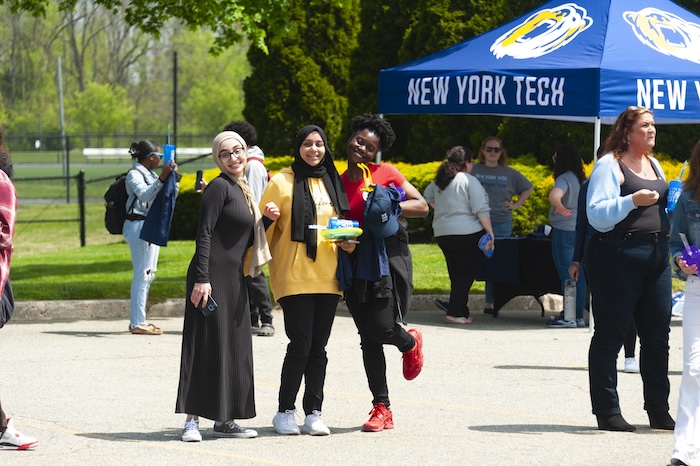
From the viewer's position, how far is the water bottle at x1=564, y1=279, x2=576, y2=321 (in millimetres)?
11867

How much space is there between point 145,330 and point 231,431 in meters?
4.60

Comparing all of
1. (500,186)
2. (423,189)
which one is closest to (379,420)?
(500,186)

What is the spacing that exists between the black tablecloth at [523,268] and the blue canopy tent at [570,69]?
136 centimetres

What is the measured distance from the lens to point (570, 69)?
11438 mm

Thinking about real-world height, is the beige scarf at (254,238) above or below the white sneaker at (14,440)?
above

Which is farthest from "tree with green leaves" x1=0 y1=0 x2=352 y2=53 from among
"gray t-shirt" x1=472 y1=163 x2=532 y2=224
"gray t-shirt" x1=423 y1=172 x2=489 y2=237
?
"gray t-shirt" x1=423 y1=172 x2=489 y2=237

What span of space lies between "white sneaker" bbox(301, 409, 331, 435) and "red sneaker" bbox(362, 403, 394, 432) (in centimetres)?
24

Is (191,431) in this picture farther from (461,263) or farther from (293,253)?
(461,263)

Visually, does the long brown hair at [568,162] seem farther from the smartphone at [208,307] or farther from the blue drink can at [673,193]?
the smartphone at [208,307]

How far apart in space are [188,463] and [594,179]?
109 inches

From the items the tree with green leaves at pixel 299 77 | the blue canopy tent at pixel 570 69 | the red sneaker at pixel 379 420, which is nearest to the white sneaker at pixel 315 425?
the red sneaker at pixel 379 420

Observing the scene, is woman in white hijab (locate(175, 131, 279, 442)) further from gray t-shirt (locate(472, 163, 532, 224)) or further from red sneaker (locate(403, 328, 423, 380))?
gray t-shirt (locate(472, 163, 532, 224))

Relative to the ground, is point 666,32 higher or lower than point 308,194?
higher

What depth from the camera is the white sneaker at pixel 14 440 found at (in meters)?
6.60
